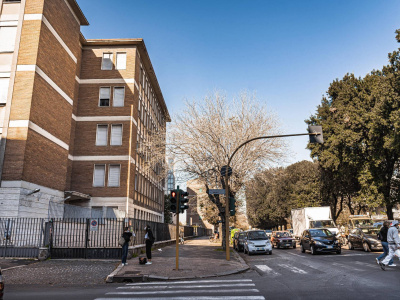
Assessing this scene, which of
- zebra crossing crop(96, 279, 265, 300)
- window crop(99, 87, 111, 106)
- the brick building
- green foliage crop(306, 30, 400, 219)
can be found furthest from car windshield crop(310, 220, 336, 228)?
window crop(99, 87, 111, 106)

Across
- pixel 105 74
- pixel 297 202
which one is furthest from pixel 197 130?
pixel 297 202

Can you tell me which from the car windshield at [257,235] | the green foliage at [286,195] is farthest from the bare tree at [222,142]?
the green foliage at [286,195]

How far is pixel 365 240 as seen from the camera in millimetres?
21125

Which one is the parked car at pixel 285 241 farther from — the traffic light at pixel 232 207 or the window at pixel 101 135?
the window at pixel 101 135

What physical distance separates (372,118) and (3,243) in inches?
1049

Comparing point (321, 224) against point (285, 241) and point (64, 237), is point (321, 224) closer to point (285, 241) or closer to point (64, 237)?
point (285, 241)

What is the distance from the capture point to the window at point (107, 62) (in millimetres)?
32719

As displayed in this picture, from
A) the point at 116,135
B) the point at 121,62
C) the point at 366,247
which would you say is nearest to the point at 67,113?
the point at 116,135

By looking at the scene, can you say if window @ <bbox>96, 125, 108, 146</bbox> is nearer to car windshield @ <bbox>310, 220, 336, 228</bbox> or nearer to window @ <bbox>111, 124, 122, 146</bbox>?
window @ <bbox>111, 124, 122, 146</bbox>

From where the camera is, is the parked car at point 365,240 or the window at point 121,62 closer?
the parked car at point 365,240

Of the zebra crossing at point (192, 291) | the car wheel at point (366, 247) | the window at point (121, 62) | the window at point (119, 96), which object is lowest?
the zebra crossing at point (192, 291)

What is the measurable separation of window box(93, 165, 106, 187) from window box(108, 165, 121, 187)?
563mm

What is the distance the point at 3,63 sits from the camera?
22188 millimetres

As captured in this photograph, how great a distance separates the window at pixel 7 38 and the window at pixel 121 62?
10.9 metres
